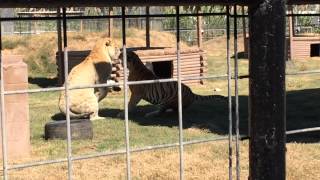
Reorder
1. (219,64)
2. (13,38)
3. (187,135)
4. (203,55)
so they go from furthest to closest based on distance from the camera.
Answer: (13,38) → (219,64) → (203,55) → (187,135)

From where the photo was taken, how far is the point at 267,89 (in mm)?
2988

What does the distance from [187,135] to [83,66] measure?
288 centimetres

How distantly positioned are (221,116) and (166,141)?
268 cm

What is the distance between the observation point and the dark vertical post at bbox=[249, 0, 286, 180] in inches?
115

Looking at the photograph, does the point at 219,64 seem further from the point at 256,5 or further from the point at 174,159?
the point at 256,5

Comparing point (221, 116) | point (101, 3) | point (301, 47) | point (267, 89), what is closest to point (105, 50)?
point (221, 116)

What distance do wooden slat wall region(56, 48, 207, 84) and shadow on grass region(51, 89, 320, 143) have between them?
249cm

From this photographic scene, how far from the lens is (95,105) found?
420 inches

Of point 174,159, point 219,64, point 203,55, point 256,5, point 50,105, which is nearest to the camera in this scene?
point 256,5

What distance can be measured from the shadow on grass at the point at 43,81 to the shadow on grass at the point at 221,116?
511 centimetres

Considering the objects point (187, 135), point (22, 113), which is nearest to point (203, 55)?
point (187, 135)

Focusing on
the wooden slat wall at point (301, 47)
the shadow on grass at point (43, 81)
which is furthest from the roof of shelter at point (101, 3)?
the wooden slat wall at point (301, 47)

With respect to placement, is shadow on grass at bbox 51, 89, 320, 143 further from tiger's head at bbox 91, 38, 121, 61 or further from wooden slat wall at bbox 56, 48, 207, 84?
wooden slat wall at bbox 56, 48, 207, 84

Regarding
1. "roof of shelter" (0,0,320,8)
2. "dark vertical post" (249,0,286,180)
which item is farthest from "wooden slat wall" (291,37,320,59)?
"roof of shelter" (0,0,320,8)
